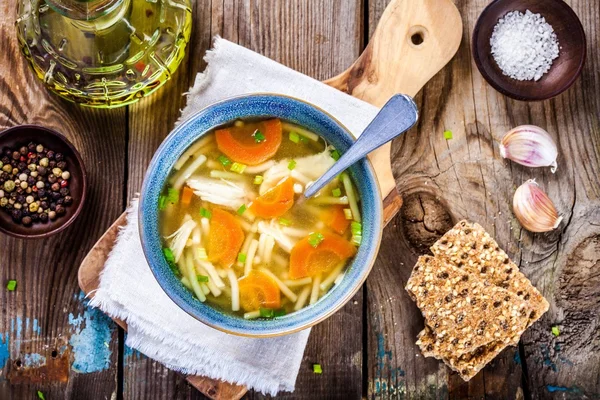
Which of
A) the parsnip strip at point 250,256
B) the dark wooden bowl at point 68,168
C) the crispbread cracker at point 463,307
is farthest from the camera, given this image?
the crispbread cracker at point 463,307

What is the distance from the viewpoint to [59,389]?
107 inches

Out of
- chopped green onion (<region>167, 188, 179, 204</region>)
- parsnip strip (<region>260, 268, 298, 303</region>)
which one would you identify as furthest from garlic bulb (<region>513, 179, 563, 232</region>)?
chopped green onion (<region>167, 188, 179, 204</region>)

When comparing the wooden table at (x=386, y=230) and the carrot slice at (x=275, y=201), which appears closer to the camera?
the carrot slice at (x=275, y=201)

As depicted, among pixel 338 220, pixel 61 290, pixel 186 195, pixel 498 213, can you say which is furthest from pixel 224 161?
pixel 498 213

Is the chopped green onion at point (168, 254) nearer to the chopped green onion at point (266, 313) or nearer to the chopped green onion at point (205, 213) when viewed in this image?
the chopped green onion at point (205, 213)

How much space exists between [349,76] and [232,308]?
966 millimetres

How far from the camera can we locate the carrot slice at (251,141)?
2.39m

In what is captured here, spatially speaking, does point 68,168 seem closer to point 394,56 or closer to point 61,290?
point 61,290

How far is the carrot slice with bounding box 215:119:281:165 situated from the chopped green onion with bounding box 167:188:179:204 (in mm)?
212

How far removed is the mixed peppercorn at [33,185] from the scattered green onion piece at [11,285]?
273 mm

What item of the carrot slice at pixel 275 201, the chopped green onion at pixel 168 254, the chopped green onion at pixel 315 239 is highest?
the carrot slice at pixel 275 201

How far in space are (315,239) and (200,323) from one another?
22.6 inches

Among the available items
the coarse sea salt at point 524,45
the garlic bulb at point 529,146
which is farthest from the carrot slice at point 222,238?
the coarse sea salt at point 524,45

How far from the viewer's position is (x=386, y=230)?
2771 mm
